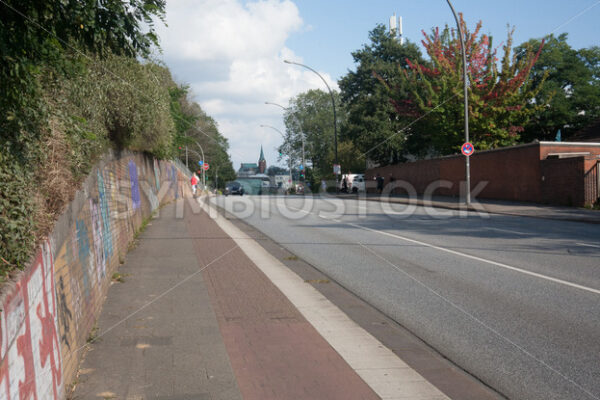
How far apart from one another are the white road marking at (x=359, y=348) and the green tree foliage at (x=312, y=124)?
255 feet

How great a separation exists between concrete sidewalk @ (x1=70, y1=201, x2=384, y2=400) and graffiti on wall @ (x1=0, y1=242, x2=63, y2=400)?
2.04ft

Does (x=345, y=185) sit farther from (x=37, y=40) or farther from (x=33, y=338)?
(x=33, y=338)

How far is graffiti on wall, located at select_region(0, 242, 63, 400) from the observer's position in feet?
8.89

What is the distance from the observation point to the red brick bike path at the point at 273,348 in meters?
4.16

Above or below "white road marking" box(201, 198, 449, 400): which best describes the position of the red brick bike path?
above

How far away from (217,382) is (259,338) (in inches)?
44.4

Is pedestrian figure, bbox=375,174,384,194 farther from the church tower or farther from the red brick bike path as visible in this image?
the church tower

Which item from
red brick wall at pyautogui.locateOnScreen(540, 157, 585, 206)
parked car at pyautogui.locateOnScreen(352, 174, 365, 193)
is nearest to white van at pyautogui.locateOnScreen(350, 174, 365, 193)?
parked car at pyautogui.locateOnScreen(352, 174, 365, 193)

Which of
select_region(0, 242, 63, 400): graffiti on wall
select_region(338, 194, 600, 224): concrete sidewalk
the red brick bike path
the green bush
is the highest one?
the green bush

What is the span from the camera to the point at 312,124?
87250mm

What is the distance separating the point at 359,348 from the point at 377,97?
45109mm

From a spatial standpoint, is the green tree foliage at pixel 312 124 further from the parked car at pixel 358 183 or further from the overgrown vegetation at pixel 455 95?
the parked car at pixel 358 183

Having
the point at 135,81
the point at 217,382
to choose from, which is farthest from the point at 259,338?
the point at 135,81

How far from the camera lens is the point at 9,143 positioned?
3.80 metres
